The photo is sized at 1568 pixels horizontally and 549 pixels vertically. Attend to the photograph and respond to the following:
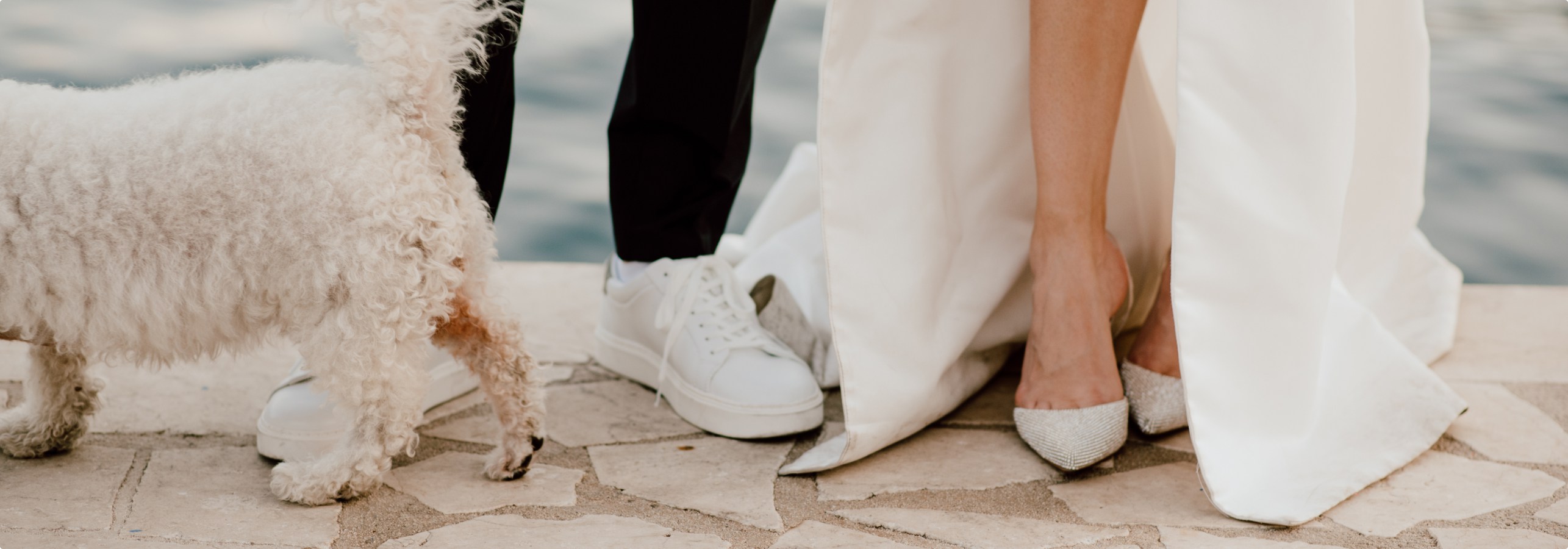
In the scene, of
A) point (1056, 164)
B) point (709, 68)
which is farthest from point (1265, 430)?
point (709, 68)

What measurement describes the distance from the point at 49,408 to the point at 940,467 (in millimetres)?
1237

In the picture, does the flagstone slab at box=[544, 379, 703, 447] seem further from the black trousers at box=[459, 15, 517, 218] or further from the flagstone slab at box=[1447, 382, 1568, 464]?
the flagstone slab at box=[1447, 382, 1568, 464]

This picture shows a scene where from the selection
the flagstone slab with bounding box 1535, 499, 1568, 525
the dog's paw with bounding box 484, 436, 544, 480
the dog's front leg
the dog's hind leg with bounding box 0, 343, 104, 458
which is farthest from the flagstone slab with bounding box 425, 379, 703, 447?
the flagstone slab with bounding box 1535, 499, 1568, 525

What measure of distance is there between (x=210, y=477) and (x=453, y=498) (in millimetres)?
344

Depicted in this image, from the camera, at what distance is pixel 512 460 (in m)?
1.49

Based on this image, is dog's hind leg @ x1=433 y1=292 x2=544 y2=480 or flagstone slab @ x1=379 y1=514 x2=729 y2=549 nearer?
flagstone slab @ x1=379 y1=514 x2=729 y2=549

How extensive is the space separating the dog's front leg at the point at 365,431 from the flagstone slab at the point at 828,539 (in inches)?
19.5

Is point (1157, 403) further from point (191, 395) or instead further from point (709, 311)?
point (191, 395)

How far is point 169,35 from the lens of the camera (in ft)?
14.6

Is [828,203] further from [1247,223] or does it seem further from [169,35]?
[169,35]

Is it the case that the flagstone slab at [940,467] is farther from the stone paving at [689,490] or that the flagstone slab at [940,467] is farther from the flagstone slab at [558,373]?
the flagstone slab at [558,373]

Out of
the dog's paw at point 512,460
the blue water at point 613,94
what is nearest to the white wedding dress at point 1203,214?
the dog's paw at point 512,460

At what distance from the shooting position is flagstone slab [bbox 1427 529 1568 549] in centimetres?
133

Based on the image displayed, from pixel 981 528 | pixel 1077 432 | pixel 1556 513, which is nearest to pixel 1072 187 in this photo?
pixel 1077 432
